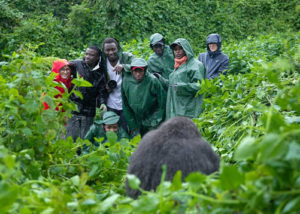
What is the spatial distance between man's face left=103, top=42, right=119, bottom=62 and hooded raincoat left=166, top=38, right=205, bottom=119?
877 millimetres

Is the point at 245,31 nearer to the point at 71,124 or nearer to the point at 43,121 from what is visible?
the point at 71,124

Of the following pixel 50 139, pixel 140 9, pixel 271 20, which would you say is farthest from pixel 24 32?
Result: pixel 271 20

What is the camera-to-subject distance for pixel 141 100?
20.4ft

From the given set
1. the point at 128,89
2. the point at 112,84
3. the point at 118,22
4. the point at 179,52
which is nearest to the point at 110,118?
the point at 128,89

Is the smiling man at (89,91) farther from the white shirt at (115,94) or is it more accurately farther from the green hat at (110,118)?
the green hat at (110,118)

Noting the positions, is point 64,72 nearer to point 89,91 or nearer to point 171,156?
point 89,91

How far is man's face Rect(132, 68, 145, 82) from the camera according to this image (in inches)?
241

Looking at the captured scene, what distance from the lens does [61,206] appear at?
197 cm

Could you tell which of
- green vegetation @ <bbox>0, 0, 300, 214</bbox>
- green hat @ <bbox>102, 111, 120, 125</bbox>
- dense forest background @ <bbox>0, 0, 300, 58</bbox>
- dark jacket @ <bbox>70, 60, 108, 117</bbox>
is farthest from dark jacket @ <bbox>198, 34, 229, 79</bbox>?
dense forest background @ <bbox>0, 0, 300, 58</bbox>

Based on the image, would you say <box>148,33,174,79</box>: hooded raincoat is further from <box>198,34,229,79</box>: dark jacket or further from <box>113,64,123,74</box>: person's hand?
<box>113,64,123,74</box>: person's hand

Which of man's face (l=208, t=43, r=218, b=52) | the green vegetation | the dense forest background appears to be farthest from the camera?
the dense forest background

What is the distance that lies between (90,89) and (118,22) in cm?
721

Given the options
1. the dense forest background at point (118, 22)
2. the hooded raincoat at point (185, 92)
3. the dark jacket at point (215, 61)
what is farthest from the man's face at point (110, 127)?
the dense forest background at point (118, 22)

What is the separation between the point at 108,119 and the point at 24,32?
21.5ft
